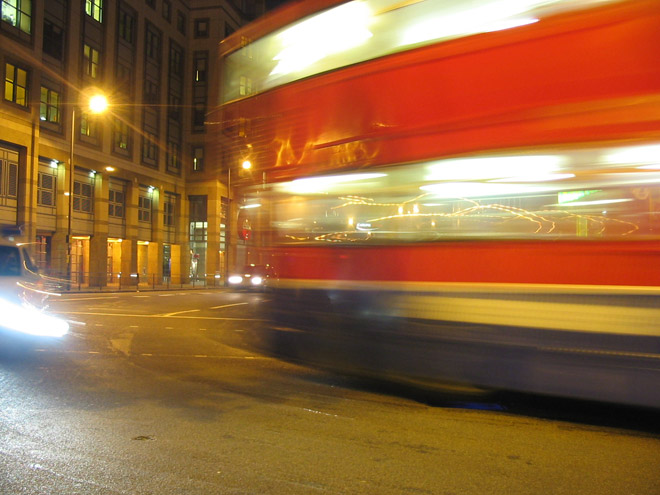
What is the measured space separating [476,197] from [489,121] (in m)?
0.69

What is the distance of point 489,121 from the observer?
17.6 ft

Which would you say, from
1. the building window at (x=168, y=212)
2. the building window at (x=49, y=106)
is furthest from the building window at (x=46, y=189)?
the building window at (x=168, y=212)

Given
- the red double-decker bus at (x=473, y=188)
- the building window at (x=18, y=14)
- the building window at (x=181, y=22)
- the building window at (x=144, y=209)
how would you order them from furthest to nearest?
the building window at (x=181, y=22) → the building window at (x=144, y=209) → the building window at (x=18, y=14) → the red double-decker bus at (x=473, y=188)

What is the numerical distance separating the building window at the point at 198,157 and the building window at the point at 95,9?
12.7m

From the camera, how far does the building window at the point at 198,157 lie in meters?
45.2

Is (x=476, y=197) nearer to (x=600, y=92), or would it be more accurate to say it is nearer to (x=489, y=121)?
(x=489, y=121)

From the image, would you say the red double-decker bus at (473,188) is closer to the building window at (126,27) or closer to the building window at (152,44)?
the building window at (126,27)

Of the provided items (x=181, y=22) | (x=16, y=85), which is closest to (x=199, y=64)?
(x=181, y=22)

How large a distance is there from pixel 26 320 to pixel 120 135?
30.3 metres

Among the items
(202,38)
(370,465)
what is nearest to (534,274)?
(370,465)

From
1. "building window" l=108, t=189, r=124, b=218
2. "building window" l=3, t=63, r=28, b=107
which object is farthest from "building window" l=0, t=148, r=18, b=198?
"building window" l=108, t=189, r=124, b=218

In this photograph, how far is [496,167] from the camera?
17.4 ft

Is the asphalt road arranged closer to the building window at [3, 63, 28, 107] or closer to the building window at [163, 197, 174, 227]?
the building window at [3, 63, 28, 107]

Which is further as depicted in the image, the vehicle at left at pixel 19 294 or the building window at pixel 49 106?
the building window at pixel 49 106
